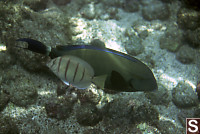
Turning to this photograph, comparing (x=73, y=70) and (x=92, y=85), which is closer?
(x=73, y=70)

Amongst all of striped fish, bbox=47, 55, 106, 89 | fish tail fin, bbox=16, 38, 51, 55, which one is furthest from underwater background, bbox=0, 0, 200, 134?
striped fish, bbox=47, 55, 106, 89

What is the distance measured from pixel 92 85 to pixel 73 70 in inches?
76.3

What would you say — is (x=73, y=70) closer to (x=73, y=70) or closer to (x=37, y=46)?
(x=73, y=70)

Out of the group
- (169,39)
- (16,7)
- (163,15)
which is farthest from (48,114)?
(163,15)

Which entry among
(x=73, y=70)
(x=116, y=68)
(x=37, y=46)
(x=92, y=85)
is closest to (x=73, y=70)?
(x=73, y=70)

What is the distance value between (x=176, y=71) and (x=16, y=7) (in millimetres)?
A: 5310

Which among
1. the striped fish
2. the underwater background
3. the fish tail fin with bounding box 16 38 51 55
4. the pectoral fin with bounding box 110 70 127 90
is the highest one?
the fish tail fin with bounding box 16 38 51 55

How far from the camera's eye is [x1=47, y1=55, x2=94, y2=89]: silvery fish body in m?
1.47

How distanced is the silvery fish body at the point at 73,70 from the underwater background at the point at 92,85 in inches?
67.9

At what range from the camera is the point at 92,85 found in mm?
3365

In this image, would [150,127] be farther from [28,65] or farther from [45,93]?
[28,65]

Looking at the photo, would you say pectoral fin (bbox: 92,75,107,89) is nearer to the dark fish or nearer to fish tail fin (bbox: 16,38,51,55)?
the dark fish

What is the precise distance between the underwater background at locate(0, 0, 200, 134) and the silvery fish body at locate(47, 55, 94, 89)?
1724 millimetres

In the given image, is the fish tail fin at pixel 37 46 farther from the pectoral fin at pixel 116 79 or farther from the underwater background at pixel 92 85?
the underwater background at pixel 92 85
